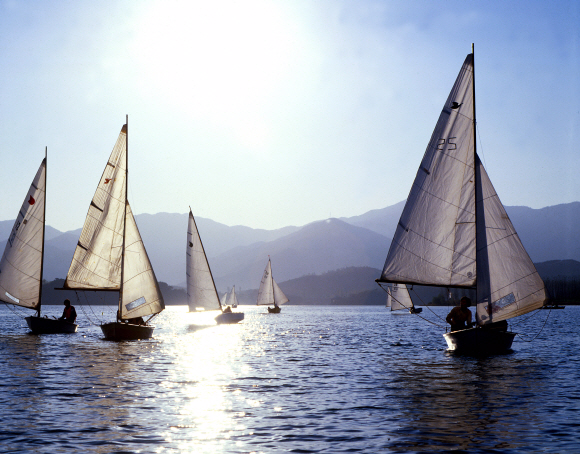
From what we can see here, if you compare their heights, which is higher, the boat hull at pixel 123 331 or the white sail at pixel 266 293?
the white sail at pixel 266 293

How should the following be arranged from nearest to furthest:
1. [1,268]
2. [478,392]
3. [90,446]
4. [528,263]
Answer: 1. [90,446]
2. [478,392]
3. [528,263]
4. [1,268]

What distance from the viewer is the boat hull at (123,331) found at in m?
41.5

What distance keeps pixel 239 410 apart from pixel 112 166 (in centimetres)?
3050

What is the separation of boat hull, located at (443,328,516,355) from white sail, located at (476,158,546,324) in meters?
0.89

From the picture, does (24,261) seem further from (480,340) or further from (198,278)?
(480,340)

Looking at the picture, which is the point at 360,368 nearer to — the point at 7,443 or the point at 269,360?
the point at 269,360

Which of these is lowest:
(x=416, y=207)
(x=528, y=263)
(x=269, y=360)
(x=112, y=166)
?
(x=269, y=360)

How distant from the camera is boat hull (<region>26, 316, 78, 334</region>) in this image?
48500 millimetres

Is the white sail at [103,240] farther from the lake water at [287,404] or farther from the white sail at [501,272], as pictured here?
the white sail at [501,272]

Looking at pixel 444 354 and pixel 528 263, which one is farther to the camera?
pixel 444 354

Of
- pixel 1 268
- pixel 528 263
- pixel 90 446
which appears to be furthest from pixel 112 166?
pixel 90 446

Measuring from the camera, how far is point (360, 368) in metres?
28.5

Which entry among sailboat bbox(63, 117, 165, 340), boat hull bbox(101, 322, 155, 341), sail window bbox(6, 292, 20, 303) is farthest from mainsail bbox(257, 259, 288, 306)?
boat hull bbox(101, 322, 155, 341)

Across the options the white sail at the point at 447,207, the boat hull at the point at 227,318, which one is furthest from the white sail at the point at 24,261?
the boat hull at the point at 227,318
